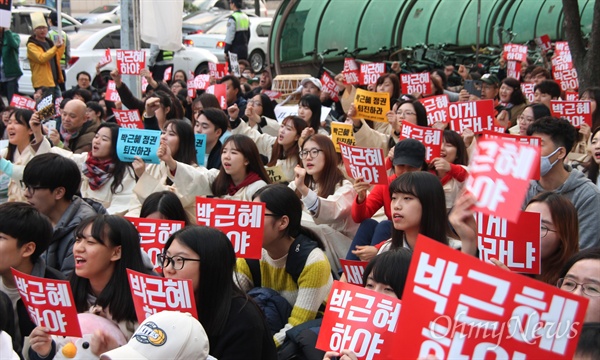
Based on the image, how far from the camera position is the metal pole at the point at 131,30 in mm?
11258

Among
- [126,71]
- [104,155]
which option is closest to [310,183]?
[104,155]

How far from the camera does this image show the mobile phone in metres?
11.7

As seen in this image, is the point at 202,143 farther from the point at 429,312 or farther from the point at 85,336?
the point at 429,312

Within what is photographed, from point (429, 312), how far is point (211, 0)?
31.7 meters

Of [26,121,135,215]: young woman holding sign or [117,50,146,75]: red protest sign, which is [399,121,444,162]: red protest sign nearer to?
[26,121,135,215]: young woman holding sign

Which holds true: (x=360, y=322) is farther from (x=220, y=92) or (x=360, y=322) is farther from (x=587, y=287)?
(x=220, y=92)

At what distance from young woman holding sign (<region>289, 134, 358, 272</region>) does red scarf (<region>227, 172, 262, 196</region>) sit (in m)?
0.28

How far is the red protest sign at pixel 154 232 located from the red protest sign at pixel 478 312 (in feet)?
8.33

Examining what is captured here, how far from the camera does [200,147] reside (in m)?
7.62

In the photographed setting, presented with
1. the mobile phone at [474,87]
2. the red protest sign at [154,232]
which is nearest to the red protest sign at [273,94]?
the mobile phone at [474,87]

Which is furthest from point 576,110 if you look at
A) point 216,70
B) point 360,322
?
point 216,70

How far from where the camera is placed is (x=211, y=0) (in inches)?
1314

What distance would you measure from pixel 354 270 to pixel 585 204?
1.50m

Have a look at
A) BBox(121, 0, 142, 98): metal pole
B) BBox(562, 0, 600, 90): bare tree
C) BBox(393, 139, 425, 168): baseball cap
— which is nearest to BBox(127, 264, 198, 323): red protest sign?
BBox(393, 139, 425, 168): baseball cap
